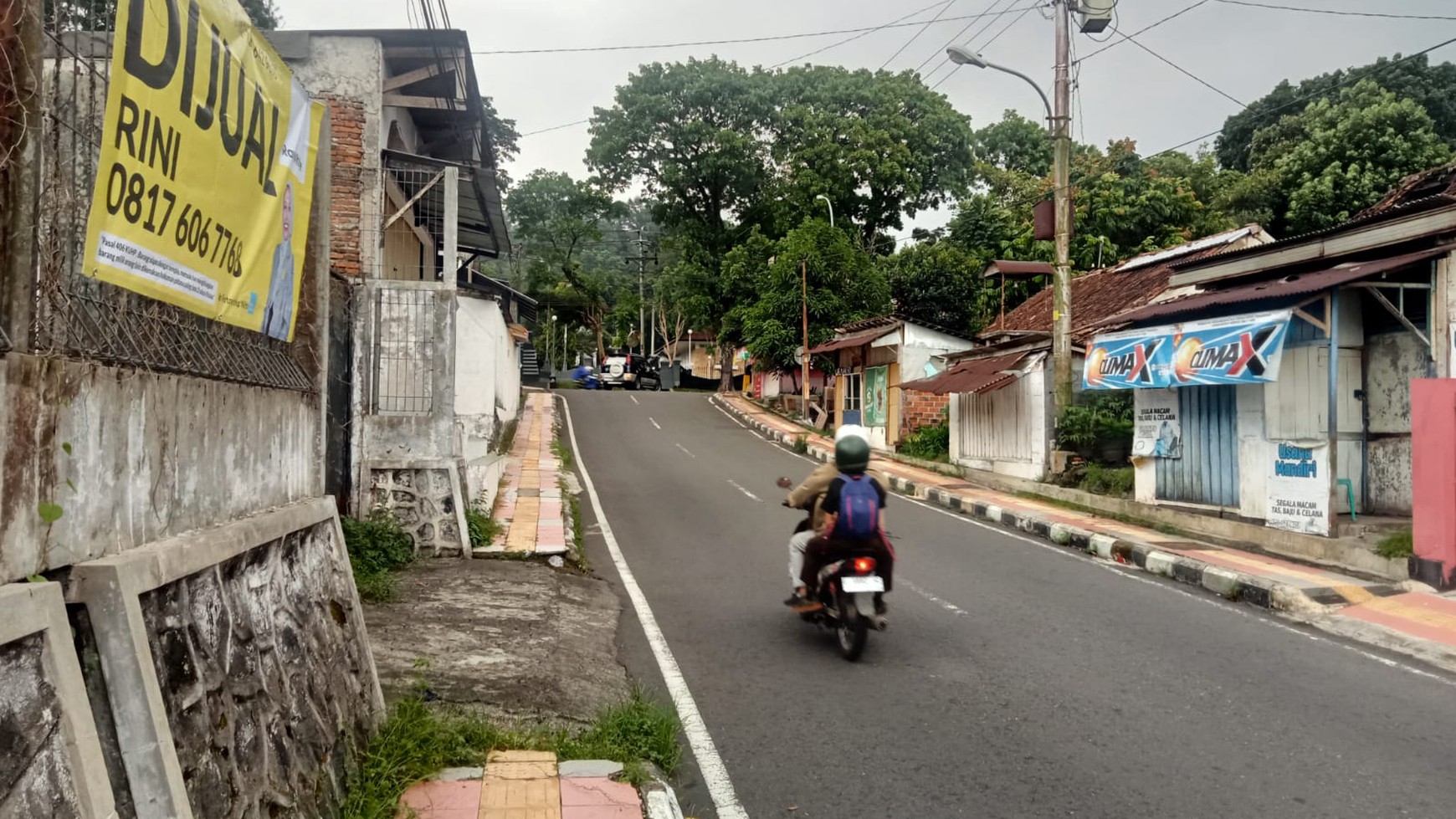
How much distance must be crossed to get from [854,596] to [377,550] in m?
4.96

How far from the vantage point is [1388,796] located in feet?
13.6

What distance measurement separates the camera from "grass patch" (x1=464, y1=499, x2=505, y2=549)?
9969 mm

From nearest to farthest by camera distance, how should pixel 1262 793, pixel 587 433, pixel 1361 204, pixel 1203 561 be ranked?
pixel 1262 793, pixel 1203 561, pixel 1361 204, pixel 587 433

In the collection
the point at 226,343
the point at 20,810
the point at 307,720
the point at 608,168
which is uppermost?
the point at 608,168

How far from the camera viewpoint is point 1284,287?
34.0 feet

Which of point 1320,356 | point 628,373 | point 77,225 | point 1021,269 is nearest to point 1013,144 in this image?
point 628,373

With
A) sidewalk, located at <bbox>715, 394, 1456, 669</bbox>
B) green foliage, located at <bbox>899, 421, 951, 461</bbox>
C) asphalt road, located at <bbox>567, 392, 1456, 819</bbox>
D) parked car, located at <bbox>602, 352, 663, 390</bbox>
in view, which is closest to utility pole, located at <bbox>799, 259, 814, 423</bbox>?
green foliage, located at <bbox>899, 421, 951, 461</bbox>

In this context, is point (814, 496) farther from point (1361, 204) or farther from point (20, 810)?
point (1361, 204)

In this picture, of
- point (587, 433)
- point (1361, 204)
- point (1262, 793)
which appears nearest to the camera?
point (1262, 793)

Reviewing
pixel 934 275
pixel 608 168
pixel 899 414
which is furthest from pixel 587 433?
pixel 608 168

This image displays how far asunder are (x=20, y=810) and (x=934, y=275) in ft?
101

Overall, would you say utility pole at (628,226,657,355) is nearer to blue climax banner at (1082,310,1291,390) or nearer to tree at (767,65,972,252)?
tree at (767,65,972,252)

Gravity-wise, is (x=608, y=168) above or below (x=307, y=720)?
above

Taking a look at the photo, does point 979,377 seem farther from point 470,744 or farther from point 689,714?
point 470,744
